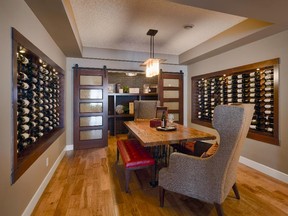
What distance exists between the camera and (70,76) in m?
4.21

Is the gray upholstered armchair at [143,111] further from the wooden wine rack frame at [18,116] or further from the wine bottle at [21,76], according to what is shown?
the wine bottle at [21,76]

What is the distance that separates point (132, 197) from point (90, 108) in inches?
106

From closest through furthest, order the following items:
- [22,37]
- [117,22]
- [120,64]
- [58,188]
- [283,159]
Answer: [22,37] → [58,188] → [283,159] → [117,22] → [120,64]

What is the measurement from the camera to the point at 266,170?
2.89 meters

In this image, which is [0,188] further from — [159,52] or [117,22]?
[159,52]

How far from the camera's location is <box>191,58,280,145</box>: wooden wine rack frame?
9.18 feet

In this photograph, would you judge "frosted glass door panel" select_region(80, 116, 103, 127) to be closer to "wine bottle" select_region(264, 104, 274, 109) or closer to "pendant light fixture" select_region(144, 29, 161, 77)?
"pendant light fixture" select_region(144, 29, 161, 77)

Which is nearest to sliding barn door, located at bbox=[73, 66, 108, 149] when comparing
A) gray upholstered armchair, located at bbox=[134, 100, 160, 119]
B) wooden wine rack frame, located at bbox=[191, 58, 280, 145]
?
gray upholstered armchair, located at bbox=[134, 100, 160, 119]

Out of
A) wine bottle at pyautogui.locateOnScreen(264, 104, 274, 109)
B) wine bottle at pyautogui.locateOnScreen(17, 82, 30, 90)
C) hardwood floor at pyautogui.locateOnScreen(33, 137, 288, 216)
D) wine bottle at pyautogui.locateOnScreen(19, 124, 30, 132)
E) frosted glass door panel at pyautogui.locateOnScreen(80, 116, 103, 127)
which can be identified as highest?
wine bottle at pyautogui.locateOnScreen(17, 82, 30, 90)

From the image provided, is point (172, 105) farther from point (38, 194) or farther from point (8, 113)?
point (8, 113)

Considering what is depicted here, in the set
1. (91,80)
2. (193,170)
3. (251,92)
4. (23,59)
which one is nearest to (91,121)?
(91,80)

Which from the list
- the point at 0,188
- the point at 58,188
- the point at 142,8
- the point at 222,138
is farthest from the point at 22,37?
the point at 222,138

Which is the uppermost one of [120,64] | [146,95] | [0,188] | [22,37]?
[120,64]

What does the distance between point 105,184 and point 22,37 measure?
206cm
